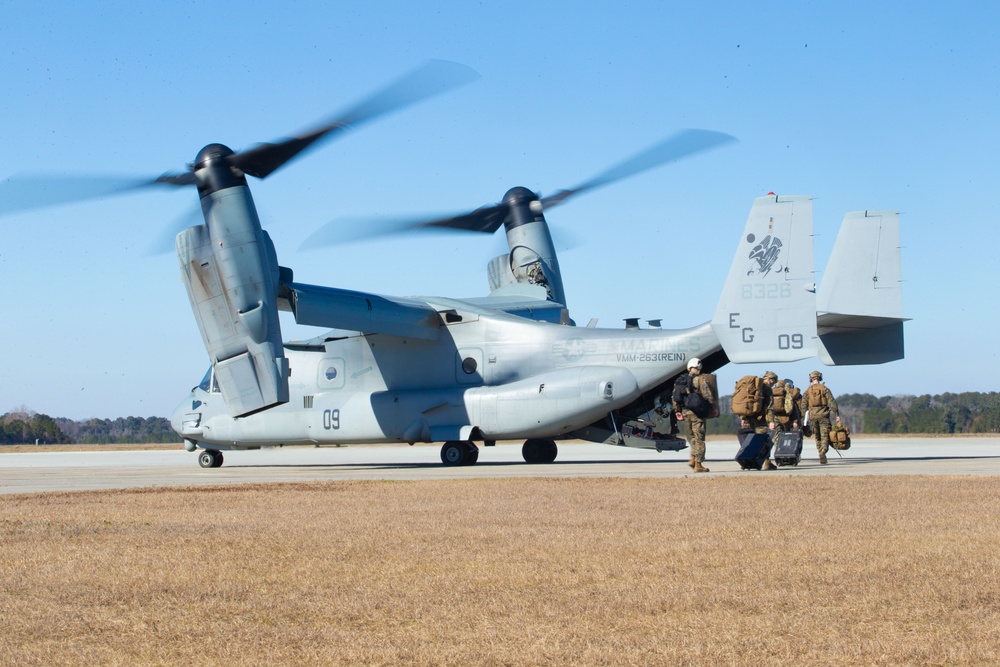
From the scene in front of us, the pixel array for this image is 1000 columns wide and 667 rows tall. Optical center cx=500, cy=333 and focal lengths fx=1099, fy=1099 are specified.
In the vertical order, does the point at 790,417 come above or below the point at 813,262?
below

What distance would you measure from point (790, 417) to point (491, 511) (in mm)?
9866

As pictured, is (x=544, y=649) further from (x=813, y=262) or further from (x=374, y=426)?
(x=374, y=426)

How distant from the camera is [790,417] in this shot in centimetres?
1855

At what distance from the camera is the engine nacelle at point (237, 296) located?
20.6m

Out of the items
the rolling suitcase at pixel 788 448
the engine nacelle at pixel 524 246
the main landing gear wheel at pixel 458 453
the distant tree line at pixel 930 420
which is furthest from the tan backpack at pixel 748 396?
the distant tree line at pixel 930 420

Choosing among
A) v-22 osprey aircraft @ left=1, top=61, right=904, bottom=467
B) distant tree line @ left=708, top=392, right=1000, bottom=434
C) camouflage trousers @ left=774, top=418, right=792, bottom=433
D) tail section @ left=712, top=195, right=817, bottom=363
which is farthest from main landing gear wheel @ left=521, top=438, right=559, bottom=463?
distant tree line @ left=708, top=392, right=1000, bottom=434

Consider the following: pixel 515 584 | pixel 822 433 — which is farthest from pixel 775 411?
pixel 515 584

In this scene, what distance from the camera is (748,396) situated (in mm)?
16516

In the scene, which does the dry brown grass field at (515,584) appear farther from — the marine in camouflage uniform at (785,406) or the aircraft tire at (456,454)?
the aircraft tire at (456,454)

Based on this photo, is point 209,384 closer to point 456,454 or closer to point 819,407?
point 456,454

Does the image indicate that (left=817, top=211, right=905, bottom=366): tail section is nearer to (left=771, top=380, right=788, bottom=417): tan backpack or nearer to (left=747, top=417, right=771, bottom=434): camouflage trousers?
(left=771, top=380, right=788, bottom=417): tan backpack

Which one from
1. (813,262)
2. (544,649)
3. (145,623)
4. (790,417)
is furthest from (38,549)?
(813,262)

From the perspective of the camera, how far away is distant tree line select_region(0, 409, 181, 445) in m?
72.5

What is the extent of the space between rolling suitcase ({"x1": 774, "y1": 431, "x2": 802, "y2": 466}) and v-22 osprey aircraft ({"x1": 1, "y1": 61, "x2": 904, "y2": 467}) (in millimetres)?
2505
